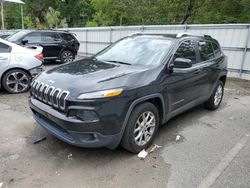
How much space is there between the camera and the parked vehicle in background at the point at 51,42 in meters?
10.7

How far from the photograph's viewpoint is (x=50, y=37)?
37.7 ft

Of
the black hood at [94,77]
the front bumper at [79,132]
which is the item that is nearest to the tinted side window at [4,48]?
the black hood at [94,77]

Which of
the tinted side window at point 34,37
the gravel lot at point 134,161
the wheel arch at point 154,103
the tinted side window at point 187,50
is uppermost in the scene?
the tinted side window at point 187,50

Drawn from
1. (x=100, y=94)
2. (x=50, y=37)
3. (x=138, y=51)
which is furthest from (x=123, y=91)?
(x=50, y=37)

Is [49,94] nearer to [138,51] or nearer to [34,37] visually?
[138,51]

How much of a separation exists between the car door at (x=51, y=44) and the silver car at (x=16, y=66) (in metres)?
4.96

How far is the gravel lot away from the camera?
283 cm

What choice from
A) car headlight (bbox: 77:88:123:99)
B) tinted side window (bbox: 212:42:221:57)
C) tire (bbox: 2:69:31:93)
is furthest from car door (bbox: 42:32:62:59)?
car headlight (bbox: 77:88:123:99)

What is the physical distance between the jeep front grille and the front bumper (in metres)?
0.10

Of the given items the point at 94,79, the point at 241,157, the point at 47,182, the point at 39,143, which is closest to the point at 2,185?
the point at 47,182

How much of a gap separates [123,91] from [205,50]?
2.75m

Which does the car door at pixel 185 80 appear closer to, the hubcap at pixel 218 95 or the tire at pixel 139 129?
the tire at pixel 139 129

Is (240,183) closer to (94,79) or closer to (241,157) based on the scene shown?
(241,157)

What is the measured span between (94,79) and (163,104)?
46.4 inches
